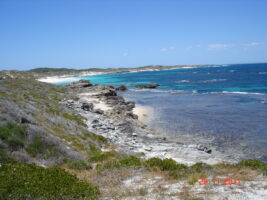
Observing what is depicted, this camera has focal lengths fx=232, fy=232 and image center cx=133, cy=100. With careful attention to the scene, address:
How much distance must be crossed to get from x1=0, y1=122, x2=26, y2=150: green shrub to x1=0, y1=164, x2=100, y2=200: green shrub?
8.30 ft

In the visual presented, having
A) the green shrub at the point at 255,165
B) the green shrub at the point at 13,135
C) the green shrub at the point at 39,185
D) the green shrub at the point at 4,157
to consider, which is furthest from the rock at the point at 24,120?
the green shrub at the point at 255,165

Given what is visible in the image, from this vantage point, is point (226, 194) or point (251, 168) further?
point (251, 168)

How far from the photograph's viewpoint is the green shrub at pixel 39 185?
6.00 meters

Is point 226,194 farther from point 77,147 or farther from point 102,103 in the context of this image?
point 102,103

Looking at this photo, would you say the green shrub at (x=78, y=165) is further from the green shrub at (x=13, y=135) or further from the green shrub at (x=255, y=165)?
the green shrub at (x=255, y=165)

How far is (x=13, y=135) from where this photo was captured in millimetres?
10219

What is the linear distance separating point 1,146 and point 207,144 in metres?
14.2

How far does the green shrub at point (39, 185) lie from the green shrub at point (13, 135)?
8.30ft

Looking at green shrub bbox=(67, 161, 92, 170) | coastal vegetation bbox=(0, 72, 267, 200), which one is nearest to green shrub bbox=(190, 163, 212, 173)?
coastal vegetation bbox=(0, 72, 267, 200)

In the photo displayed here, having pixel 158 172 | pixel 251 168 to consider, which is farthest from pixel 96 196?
pixel 251 168

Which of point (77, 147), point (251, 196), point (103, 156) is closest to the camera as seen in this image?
point (251, 196)

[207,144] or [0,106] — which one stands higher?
[0,106]

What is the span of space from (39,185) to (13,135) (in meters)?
4.63

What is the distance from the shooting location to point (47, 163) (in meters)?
9.51
